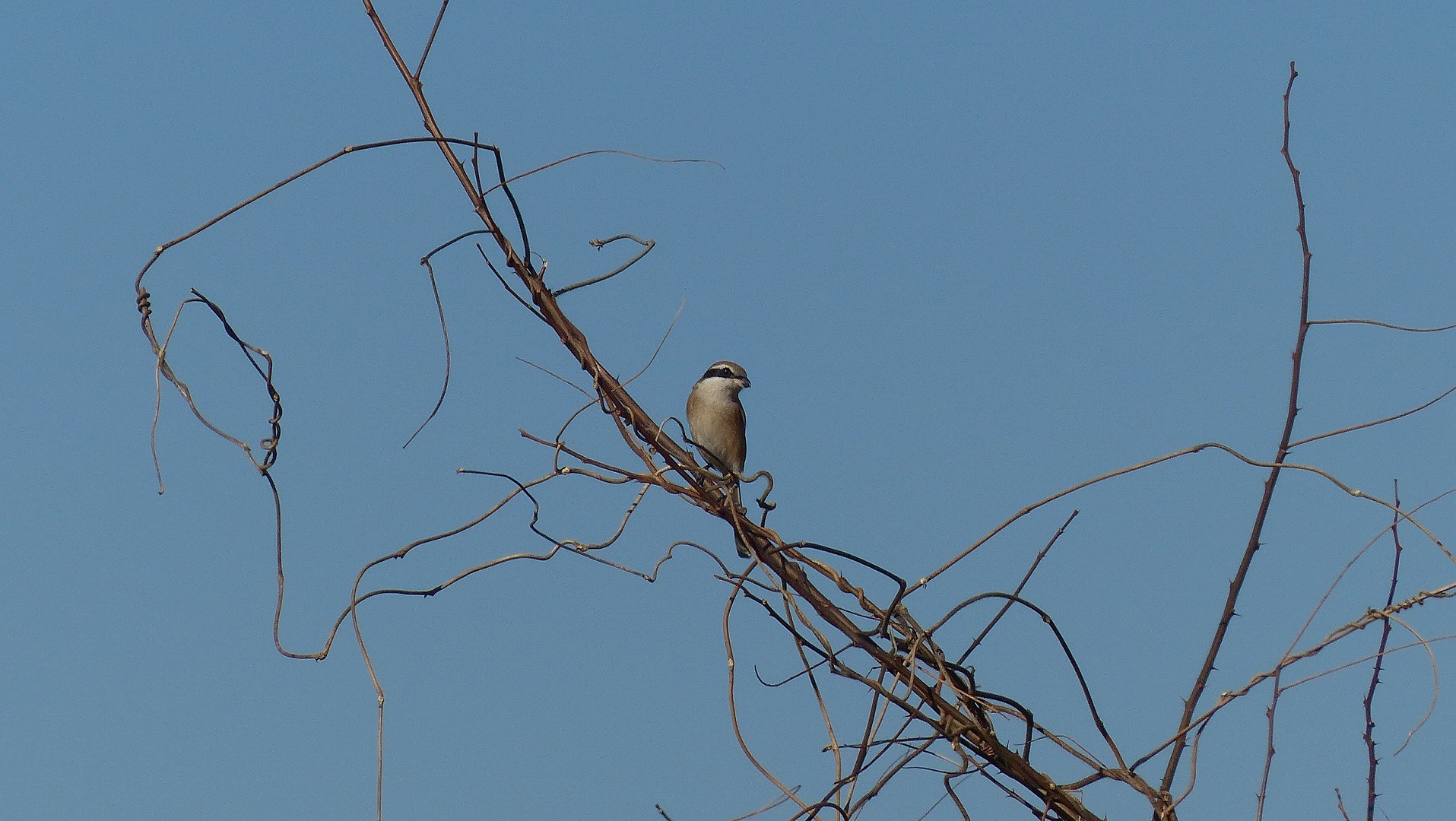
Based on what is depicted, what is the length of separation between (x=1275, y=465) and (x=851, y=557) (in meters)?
0.75

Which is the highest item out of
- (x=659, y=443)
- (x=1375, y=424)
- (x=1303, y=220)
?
(x=1303, y=220)

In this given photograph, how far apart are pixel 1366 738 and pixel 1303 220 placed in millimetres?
962

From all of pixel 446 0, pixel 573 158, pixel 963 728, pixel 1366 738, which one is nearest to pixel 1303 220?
pixel 1366 738

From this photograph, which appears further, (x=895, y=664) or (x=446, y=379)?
(x=446, y=379)

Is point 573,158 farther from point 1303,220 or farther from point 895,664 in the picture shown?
point 1303,220

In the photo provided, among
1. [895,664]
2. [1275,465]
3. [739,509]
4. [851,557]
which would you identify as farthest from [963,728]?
[1275,465]

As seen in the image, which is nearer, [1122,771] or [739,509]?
[1122,771]

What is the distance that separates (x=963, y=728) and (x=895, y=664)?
6.6 inches

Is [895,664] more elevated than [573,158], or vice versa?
[573,158]

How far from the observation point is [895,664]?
7.48ft

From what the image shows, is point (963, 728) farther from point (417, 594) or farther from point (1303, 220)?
point (1303, 220)

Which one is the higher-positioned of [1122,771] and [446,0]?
[446,0]

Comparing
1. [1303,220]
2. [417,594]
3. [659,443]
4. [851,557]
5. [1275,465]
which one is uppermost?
[1303,220]

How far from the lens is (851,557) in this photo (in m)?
2.28
